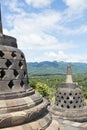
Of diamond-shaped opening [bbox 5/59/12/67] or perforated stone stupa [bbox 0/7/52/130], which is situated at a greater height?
diamond-shaped opening [bbox 5/59/12/67]

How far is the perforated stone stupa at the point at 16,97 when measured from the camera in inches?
339

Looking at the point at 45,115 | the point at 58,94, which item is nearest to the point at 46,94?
the point at 58,94

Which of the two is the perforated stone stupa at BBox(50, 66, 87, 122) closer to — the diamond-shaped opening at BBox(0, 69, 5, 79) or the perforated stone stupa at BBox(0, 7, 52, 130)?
the perforated stone stupa at BBox(0, 7, 52, 130)

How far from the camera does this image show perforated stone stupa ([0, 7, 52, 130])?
339 inches

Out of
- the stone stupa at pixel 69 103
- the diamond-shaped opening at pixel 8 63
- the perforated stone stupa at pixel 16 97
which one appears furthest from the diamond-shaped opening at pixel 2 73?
the stone stupa at pixel 69 103

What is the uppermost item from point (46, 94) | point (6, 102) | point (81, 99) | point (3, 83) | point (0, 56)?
point (0, 56)

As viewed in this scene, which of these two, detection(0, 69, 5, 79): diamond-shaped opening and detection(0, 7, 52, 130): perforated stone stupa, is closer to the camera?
detection(0, 7, 52, 130): perforated stone stupa

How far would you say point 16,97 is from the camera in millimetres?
9180

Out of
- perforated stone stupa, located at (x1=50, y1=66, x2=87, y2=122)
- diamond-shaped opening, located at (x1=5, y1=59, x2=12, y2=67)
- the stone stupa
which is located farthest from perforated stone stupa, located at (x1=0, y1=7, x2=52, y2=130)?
perforated stone stupa, located at (x1=50, y1=66, x2=87, y2=122)

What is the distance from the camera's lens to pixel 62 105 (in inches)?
998

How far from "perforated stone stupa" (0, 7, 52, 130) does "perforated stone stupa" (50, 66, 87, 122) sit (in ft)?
48.1

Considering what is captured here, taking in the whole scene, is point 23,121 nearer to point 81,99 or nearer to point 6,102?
point 6,102

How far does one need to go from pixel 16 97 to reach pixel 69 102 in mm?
16507

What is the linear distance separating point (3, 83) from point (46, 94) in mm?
37291
